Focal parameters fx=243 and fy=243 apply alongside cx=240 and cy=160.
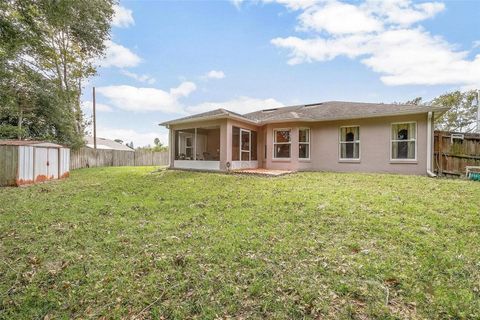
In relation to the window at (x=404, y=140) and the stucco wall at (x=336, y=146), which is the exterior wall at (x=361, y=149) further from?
the window at (x=404, y=140)

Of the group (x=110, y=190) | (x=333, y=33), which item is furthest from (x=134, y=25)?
(x=333, y=33)

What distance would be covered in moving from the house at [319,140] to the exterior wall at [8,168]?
654cm

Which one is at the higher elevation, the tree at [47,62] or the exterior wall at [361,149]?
the tree at [47,62]

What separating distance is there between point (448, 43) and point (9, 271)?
1922 cm

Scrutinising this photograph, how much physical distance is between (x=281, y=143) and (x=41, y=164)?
36.0 feet

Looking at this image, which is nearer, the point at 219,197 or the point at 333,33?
the point at 219,197

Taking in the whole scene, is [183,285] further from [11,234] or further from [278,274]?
[11,234]

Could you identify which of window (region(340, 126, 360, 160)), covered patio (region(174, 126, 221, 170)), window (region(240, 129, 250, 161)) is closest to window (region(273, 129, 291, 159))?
window (region(240, 129, 250, 161))

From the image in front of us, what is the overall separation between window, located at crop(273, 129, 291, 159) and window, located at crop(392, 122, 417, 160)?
15.3 feet

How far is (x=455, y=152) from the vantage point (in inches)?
396

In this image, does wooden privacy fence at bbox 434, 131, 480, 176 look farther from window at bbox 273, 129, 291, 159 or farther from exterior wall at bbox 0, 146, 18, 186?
exterior wall at bbox 0, 146, 18, 186

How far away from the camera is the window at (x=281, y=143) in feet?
41.4

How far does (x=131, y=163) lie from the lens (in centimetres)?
2228

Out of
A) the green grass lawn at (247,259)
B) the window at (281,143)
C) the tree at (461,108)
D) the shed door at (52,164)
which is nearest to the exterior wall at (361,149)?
the window at (281,143)
